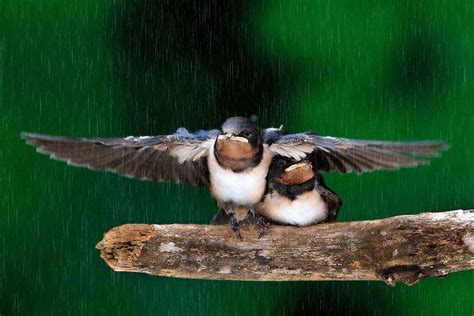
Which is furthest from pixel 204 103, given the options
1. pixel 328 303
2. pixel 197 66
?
pixel 328 303

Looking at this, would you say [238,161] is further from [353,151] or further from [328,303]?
[328,303]

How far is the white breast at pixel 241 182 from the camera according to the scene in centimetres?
211

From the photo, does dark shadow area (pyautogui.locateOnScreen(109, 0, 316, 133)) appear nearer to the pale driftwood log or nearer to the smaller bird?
the smaller bird

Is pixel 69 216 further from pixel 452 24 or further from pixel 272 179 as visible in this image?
pixel 452 24

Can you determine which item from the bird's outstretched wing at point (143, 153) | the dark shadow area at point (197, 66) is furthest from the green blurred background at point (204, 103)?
the bird's outstretched wing at point (143, 153)

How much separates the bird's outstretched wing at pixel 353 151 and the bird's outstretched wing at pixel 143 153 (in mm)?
227

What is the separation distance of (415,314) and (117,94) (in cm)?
142

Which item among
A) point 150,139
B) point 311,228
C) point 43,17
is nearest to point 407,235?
point 311,228

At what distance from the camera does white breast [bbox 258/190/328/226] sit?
215 cm

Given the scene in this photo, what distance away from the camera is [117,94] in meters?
3.21

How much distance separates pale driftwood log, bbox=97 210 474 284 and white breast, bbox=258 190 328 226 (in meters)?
0.11

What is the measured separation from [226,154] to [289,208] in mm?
224

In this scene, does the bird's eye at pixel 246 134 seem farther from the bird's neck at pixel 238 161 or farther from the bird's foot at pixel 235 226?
the bird's foot at pixel 235 226

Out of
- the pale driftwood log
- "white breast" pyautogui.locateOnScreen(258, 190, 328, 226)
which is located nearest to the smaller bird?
"white breast" pyautogui.locateOnScreen(258, 190, 328, 226)
